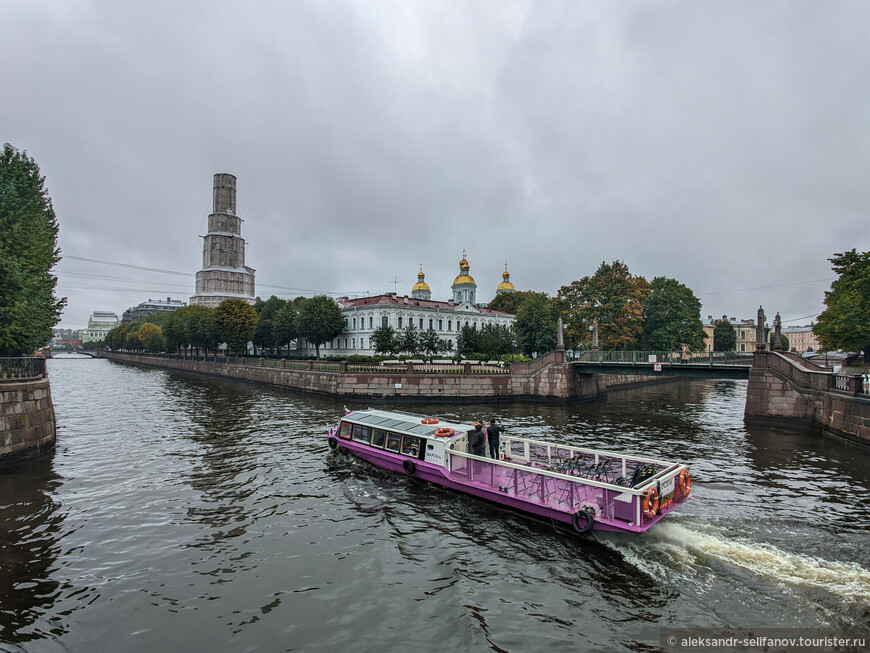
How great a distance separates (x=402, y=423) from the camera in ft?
61.8

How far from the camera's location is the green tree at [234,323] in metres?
73.4

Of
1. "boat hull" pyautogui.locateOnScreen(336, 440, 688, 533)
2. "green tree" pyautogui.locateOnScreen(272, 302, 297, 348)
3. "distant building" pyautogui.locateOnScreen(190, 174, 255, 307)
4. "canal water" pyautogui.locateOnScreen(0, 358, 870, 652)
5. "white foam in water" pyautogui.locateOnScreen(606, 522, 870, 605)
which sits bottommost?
"canal water" pyautogui.locateOnScreen(0, 358, 870, 652)

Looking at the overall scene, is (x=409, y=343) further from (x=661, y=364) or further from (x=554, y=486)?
(x=554, y=486)

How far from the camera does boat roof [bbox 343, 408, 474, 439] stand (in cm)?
1694

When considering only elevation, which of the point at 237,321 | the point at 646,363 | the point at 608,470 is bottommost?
the point at 608,470

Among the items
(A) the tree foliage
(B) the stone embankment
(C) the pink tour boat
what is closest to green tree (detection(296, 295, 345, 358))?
(A) the tree foliage

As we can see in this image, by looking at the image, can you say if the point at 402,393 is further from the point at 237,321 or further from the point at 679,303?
the point at 679,303

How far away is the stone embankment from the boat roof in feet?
43.8

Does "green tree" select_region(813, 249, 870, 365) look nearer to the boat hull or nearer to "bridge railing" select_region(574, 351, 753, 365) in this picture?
"bridge railing" select_region(574, 351, 753, 365)

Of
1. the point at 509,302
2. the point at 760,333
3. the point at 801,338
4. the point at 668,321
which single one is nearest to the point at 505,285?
the point at 509,302

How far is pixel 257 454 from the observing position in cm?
2098

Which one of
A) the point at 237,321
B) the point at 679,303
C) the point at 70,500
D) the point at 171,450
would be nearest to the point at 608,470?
the point at 70,500

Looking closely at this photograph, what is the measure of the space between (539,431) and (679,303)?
54055 millimetres

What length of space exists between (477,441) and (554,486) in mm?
3386
